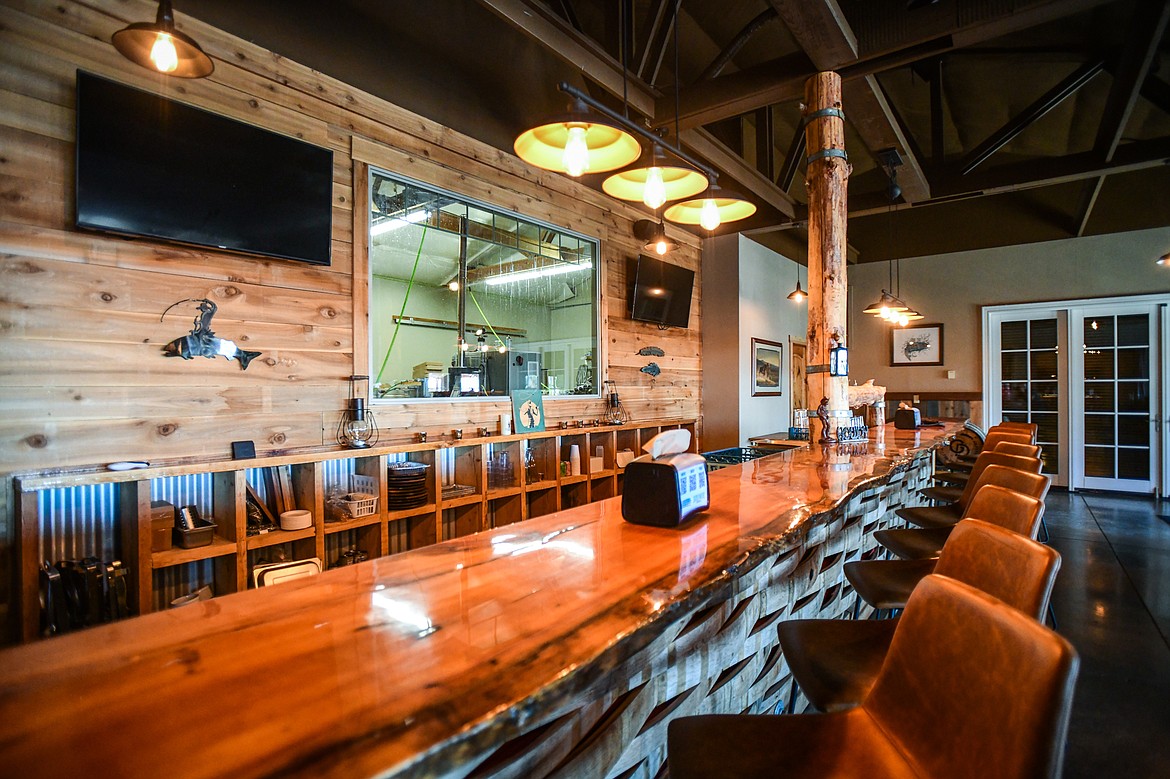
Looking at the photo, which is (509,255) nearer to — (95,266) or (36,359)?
(95,266)

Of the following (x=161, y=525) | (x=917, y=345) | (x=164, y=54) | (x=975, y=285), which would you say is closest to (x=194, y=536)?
A: (x=161, y=525)

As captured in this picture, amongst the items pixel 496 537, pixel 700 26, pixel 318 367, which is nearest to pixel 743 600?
pixel 496 537

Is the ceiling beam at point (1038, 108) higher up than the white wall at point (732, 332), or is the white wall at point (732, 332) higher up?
the ceiling beam at point (1038, 108)

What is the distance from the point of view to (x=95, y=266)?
2.45 meters

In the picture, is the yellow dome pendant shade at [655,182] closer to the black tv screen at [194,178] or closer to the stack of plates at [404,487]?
the black tv screen at [194,178]

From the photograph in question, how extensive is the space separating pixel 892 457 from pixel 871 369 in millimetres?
6268

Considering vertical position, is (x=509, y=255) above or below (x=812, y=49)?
below

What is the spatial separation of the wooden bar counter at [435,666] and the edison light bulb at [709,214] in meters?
1.50

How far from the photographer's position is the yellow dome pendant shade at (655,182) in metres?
2.17

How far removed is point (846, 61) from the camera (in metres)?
3.30

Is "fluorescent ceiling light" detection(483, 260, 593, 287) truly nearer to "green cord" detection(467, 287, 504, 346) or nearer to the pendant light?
"green cord" detection(467, 287, 504, 346)

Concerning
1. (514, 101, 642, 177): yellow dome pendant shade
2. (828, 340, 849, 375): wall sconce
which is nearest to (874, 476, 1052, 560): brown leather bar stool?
(514, 101, 642, 177): yellow dome pendant shade

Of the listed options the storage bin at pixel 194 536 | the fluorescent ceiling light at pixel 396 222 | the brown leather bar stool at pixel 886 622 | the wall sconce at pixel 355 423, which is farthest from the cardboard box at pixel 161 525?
the brown leather bar stool at pixel 886 622

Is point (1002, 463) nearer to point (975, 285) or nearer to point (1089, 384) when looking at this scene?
point (1089, 384)
